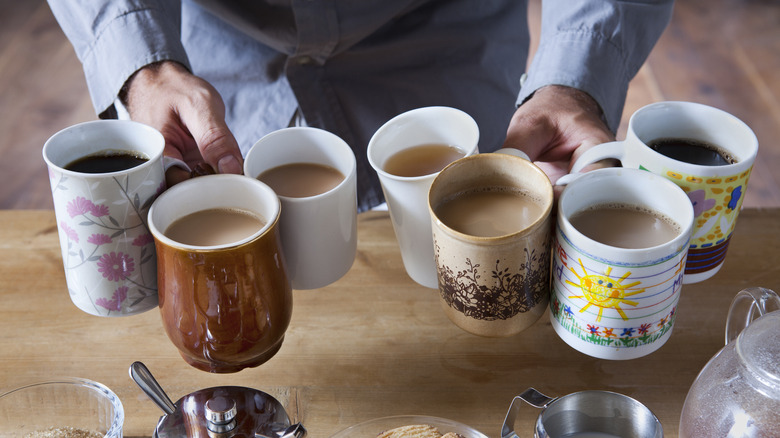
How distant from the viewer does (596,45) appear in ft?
3.52

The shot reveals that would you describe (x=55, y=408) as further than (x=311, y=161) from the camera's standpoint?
No

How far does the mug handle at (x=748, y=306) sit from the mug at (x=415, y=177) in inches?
11.7

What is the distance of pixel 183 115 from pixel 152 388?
357 mm

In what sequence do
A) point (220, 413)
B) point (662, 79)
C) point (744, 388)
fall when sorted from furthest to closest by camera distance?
point (662, 79) → point (220, 413) → point (744, 388)

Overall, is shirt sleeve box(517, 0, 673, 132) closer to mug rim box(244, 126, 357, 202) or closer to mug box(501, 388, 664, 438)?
mug rim box(244, 126, 357, 202)

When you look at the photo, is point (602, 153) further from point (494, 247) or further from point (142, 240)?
point (142, 240)

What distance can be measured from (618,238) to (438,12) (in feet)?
2.04

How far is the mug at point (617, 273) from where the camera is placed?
666 mm

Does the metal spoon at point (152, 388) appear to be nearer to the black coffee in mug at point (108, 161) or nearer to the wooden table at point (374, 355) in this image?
the wooden table at point (374, 355)

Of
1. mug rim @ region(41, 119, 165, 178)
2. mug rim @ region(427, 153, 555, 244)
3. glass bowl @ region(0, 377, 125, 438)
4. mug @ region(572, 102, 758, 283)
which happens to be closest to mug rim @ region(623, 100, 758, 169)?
mug @ region(572, 102, 758, 283)

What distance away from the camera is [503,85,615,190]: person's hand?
2.98ft

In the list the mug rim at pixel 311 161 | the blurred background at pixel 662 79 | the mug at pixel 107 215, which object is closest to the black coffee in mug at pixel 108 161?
the mug at pixel 107 215

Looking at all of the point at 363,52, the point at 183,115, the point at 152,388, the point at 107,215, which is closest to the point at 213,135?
the point at 183,115

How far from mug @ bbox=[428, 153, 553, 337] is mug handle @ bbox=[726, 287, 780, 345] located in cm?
17
